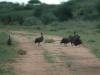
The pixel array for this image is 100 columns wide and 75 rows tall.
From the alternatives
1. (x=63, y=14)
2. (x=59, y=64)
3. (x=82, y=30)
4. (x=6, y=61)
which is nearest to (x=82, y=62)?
(x=59, y=64)

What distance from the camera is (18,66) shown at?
685 inches

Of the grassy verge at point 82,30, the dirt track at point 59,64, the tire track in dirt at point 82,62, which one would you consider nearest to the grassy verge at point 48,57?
the dirt track at point 59,64

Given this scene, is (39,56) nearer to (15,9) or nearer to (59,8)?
(59,8)

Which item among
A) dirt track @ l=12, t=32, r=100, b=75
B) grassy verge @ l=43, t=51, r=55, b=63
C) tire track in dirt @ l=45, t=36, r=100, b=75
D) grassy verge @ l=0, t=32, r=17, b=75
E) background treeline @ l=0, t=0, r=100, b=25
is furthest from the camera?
background treeline @ l=0, t=0, r=100, b=25

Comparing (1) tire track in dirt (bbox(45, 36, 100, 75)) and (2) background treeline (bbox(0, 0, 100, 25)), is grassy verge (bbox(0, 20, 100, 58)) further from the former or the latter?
(2) background treeline (bbox(0, 0, 100, 25))

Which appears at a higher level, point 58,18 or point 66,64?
point 66,64

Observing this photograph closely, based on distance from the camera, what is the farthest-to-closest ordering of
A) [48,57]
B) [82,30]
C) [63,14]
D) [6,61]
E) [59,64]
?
[63,14] → [82,30] → [48,57] → [6,61] → [59,64]

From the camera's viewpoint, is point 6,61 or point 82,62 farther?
point 6,61

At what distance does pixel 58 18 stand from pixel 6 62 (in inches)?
2157

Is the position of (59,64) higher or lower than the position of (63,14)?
higher

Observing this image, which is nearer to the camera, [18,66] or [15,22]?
[18,66]

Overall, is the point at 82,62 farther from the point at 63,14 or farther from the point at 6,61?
the point at 63,14

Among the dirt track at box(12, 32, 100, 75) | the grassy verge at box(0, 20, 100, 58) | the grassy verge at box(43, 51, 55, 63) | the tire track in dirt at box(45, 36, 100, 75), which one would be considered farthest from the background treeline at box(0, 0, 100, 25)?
the dirt track at box(12, 32, 100, 75)

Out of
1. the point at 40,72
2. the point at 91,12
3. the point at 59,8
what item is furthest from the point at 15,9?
the point at 40,72
